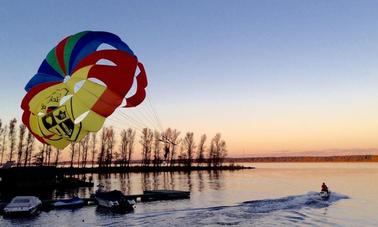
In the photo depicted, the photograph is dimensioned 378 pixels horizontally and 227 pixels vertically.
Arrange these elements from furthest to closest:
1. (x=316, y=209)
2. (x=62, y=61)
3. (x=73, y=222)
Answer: (x=316, y=209)
(x=73, y=222)
(x=62, y=61)

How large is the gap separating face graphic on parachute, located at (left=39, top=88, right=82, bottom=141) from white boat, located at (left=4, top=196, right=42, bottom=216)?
15910 millimetres

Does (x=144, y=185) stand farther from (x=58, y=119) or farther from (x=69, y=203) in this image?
(x=58, y=119)

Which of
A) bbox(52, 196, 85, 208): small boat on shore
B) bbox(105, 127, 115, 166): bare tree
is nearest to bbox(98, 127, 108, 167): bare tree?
bbox(105, 127, 115, 166): bare tree

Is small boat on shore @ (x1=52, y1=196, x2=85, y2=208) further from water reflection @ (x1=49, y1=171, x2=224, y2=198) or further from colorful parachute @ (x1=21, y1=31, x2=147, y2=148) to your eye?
colorful parachute @ (x1=21, y1=31, x2=147, y2=148)

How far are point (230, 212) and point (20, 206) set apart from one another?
19118 millimetres

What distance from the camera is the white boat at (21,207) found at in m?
32.8

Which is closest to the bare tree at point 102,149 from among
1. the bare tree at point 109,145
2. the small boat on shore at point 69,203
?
the bare tree at point 109,145

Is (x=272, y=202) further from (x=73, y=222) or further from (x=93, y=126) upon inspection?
(x=93, y=126)

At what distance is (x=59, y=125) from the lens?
65.9ft

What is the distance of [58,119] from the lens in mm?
20094

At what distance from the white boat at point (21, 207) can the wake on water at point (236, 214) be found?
32.3 ft

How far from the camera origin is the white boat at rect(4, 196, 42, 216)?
32.8m

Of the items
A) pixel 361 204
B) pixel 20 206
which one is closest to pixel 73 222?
pixel 20 206

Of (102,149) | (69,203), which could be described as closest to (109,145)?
(102,149)
